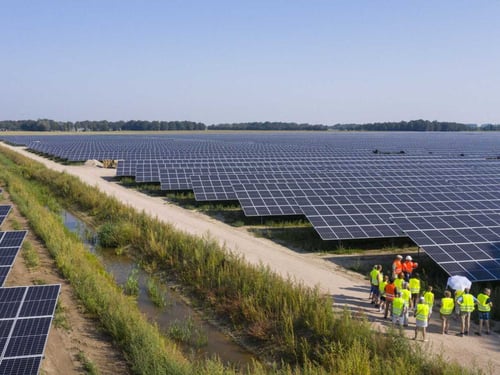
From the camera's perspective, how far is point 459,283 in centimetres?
1219

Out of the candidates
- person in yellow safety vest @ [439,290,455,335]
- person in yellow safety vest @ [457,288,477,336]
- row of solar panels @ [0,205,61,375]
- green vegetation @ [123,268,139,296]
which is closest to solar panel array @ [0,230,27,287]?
row of solar panels @ [0,205,61,375]

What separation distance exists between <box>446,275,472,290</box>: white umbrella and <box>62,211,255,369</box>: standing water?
19.4 ft

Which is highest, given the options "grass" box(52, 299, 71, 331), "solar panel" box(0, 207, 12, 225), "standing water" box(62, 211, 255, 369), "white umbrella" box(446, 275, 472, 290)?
"solar panel" box(0, 207, 12, 225)

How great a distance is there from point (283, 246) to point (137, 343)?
11217mm

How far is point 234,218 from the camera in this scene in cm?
2512

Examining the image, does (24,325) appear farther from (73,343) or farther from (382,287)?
(382,287)

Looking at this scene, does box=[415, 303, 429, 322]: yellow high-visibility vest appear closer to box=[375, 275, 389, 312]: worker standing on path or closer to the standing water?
box=[375, 275, 389, 312]: worker standing on path

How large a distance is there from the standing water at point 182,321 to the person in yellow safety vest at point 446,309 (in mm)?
4868

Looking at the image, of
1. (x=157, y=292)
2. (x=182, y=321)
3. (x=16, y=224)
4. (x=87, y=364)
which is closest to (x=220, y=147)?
(x=16, y=224)

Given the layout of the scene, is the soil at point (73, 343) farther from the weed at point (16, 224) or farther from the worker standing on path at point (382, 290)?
the worker standing on path at point (382, 290)

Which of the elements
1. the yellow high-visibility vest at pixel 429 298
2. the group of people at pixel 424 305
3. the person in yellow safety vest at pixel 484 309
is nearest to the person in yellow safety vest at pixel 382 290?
the group of people at pixel 424 305

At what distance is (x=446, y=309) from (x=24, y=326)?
9.41 meters

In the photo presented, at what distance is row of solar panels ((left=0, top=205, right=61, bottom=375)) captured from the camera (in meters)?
7.45

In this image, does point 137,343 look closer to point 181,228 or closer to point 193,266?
point 193,266
